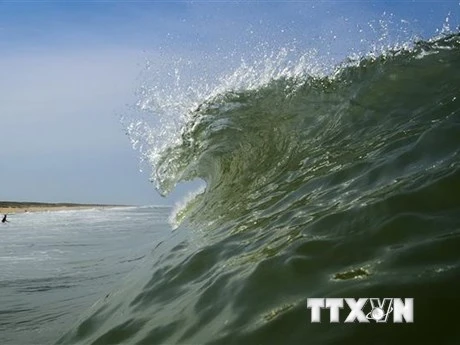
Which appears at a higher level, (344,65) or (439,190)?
(344,65)

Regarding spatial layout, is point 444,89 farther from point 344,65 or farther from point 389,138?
point 344,65

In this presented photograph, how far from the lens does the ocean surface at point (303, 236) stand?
2.38 meters

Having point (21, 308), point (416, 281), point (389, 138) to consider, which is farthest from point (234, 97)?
point (416, 281)

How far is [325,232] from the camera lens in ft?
10.5

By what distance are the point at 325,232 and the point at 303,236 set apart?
14 centimetres

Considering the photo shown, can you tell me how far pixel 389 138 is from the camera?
4.90m

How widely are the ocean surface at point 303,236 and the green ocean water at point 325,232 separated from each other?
11 millimetres

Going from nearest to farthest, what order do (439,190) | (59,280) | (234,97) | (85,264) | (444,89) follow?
1. (439,190)
2. (444,89)
3. (59,280)
4. (85,264)
5. (234,97)

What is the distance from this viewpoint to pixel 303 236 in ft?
10.6

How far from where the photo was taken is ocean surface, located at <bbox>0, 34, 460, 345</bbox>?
7.81 ft

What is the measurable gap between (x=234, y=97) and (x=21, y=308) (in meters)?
5.41

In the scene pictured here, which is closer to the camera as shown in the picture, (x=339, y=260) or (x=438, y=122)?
(x=339, y=260)

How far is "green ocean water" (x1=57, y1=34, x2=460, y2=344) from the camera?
91.3 inches

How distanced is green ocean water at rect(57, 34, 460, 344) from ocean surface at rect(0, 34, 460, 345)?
1 centimetres
